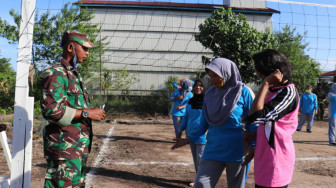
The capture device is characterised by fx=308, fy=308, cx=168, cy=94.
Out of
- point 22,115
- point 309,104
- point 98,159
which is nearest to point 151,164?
point 98,159

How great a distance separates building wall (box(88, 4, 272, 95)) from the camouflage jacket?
18.5m

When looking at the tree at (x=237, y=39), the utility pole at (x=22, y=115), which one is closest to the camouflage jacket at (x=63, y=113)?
the utility pole at (x=22, y=115)

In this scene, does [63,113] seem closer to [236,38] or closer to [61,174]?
[61,174]

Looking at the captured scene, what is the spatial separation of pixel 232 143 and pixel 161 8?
2026cm

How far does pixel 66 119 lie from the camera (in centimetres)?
237

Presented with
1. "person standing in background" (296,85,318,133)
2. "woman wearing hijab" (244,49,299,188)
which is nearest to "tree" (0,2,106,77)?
"person standing in background" (296,85,318,133)

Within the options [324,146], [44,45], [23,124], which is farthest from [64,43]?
[44,45]

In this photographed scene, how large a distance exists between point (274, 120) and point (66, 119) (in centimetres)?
158

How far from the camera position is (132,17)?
21.3 metres

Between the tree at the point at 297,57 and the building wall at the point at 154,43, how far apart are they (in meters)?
2.09

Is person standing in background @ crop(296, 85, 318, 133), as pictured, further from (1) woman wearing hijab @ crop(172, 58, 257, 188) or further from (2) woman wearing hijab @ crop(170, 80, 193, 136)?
(1) woman wearing hijab @ crop(172, 58, 257, 188)

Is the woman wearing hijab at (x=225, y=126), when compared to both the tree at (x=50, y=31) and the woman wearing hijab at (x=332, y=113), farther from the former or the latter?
the tree at (x=50, y=31)

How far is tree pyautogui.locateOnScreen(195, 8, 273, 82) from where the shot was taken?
13.5 meters

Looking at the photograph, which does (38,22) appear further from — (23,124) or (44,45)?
(23,124)
